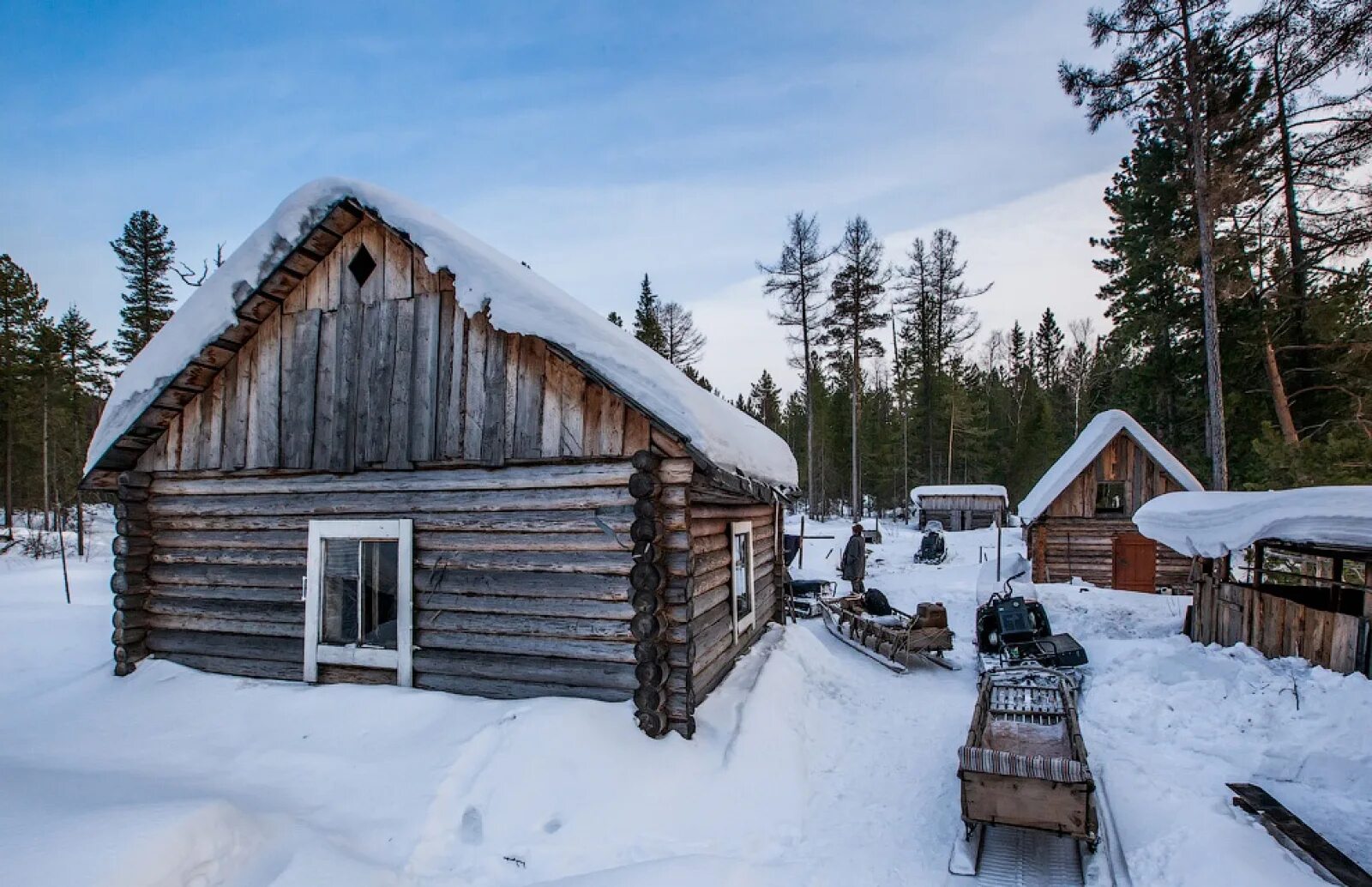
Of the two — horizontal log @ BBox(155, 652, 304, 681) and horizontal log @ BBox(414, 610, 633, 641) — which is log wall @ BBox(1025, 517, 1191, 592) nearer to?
horizontal log @ BBox(414, 610, 633, 641)

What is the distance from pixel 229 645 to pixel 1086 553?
20.3m

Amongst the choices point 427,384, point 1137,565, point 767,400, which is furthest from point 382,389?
point 767,400

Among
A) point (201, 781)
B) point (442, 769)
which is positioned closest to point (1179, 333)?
point (442, 769)

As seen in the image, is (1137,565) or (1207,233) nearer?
(1207,233)

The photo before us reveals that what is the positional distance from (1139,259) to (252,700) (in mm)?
27995

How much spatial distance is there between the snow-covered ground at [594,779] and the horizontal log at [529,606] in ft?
2.97

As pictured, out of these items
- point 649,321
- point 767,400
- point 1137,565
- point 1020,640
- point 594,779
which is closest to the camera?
point 594,779

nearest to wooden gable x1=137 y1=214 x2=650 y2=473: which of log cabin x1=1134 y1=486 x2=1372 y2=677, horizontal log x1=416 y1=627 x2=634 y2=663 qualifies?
horizontal log x1=416 y1=627 x2=634 y2=663

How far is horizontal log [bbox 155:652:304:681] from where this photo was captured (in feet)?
26.5

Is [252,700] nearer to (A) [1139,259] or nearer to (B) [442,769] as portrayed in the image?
(B) [442,769]

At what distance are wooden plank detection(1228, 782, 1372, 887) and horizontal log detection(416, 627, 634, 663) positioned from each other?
18.9 feet

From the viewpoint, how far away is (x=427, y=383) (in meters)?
7.48

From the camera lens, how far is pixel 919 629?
1130 cm

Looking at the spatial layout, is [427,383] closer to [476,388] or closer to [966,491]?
[476,388]
